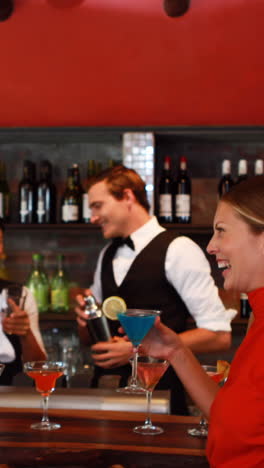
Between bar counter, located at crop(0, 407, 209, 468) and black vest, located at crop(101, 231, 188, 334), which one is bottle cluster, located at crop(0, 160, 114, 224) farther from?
bar counter, located at crop(0, 407, 209, 468)

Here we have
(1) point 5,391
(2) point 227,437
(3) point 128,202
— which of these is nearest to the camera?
(2) point 227,437

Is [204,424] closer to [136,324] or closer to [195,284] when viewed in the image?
[136,324]

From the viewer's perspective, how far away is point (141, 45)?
3.57 meters

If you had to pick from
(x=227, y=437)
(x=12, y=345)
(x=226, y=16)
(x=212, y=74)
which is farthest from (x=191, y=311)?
(x=226, y=16)

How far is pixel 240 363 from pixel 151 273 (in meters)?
1.37

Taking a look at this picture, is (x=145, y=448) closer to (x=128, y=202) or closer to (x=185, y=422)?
(x=185, y=422)

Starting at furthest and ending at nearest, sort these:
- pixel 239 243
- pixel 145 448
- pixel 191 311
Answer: pixel 191 311 < pixel 145 448 < pixel 239 243

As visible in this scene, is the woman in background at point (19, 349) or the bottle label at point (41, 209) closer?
the woman in background at point (19, 349)

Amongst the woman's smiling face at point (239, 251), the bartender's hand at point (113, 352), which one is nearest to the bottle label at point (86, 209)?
the bartender's hand at point (113, 352)

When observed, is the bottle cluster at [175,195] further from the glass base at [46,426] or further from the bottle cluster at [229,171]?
the glass base at [46,426]

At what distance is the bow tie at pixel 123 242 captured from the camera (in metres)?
2.68

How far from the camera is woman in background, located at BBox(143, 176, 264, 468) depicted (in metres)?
1.15

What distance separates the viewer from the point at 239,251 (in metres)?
1.29

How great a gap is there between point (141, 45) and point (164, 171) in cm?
83
